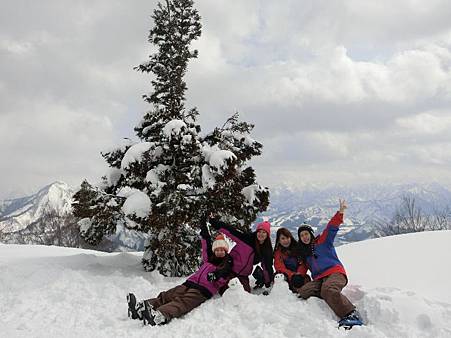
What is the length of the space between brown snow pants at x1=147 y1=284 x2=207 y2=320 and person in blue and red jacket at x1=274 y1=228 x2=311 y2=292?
1.58m

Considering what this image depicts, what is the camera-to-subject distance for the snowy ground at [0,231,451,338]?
4918 millimetres

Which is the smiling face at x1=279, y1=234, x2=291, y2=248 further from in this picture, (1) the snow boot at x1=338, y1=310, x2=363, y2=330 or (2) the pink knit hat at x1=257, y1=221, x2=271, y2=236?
(1) the snow boot at x1=338, y1=310, x2=363, y2=330

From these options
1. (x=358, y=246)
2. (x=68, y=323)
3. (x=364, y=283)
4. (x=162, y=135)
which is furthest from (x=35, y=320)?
(x=358, y=246)

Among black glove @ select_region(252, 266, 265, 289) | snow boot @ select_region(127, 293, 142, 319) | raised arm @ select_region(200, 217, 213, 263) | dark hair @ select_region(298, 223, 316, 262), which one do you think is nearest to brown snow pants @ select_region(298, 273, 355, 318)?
dark hair @ select_region(298, 223, 316, 262)

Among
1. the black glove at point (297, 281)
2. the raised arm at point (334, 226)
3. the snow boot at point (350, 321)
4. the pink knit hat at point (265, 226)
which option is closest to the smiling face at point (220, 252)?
the pink knit hat at point (265, 226)

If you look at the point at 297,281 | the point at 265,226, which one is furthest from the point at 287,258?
the point at 265,226

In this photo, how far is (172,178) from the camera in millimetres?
9648

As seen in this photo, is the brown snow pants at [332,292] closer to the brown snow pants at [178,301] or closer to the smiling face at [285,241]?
the smiling face at [285,241]

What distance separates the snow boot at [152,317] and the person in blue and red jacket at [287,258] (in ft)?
7.75

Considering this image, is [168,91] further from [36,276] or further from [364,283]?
[364,283]

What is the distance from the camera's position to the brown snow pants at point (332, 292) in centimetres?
526

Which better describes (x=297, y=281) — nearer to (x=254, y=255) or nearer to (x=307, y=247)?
(x=307, y=247)

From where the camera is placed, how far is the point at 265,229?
732 cm

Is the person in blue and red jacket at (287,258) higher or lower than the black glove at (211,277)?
higher
